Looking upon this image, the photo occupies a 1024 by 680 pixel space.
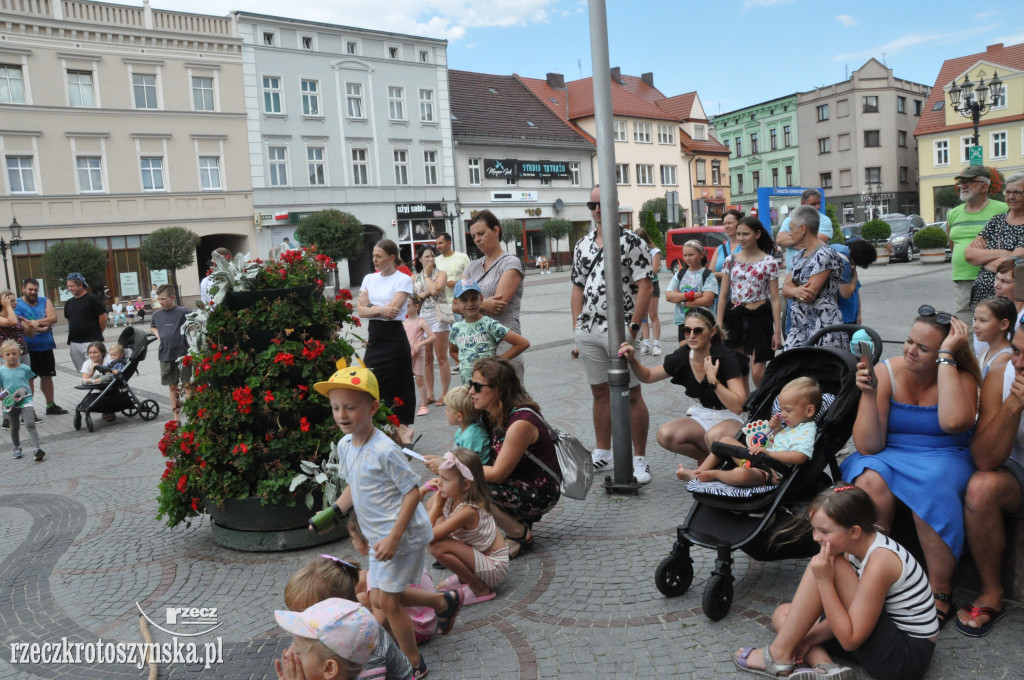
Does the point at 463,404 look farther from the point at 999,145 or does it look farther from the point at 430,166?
the point at 999,145

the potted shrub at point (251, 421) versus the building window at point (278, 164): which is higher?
the building window at point (278, 164)

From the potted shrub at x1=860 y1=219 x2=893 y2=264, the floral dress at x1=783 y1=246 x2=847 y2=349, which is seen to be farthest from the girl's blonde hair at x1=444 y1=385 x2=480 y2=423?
the potted shrub at x1=860 y1=219 x2=893 y2=264

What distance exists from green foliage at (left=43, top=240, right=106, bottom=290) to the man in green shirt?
2785cm

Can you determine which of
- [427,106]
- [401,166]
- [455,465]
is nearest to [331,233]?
[401,166]

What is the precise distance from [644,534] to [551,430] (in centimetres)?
88

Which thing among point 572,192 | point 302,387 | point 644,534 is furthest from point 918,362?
point 572,192

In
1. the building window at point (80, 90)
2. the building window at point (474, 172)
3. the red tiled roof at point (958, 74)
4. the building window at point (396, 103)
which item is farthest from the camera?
the red tiled roof at point (958, 74)

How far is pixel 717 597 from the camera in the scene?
3.56 metres

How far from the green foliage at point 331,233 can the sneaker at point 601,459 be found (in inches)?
1136

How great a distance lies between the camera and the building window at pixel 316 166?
3812cm

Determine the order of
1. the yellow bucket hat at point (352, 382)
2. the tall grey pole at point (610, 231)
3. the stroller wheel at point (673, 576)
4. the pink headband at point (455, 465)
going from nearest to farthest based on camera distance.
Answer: the yellow bucket hat at point (352, 382)
the stroller wheel at point (673, 576)
the pink headband at point (455, 465)
the tall grey pole at point (610, 231)

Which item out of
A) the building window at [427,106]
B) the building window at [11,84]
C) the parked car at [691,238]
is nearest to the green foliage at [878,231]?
the parked car at [691,238]

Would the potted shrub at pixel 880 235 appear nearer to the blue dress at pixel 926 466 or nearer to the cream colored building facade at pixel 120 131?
the cream colored building facade at pixel 120 131

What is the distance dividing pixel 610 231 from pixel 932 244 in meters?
25.4
